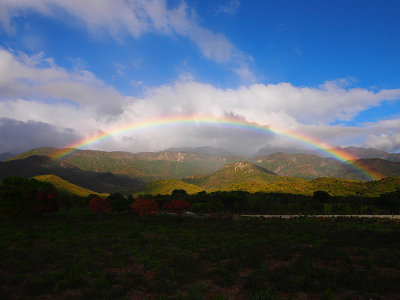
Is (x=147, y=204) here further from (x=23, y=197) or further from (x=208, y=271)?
(x=208, y=271)

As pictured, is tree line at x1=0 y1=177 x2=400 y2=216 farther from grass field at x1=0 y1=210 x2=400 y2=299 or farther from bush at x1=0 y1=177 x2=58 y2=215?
grass field at x1=0 y1=210 x2=400 y2=299

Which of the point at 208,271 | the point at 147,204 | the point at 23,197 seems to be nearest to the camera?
the point at 208,271

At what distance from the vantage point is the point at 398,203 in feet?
291

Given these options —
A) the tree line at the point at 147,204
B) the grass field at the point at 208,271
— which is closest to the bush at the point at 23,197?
the tree line at the point at 147,204

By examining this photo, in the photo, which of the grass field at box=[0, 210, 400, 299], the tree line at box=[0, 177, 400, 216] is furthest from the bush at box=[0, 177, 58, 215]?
the grass field at box=[0, 210, 400, 299]

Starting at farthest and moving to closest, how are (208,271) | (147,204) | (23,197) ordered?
(147,204)
(23,197)
(208,271)

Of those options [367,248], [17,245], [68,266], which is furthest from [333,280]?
[17,245]

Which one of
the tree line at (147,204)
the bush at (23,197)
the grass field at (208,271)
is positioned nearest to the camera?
the grass field at (208,271)

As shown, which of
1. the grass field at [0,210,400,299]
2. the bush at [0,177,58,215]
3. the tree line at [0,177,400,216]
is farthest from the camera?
the tree line at [0,177,400,216]

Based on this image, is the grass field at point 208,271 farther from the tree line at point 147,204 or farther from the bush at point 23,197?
the tree line at point 147,204

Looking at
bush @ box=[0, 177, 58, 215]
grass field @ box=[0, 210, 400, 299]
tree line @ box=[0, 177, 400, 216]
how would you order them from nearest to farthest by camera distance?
grass field @ box=[0, 210, 400, 299] < bush @ box=[0, 177, 58, 215] < tree line @ box=[0, 177, 400, 216]

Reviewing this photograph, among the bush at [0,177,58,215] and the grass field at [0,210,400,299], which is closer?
the grass field at [0,210,400,299]

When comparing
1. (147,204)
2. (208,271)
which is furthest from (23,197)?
(208,271)

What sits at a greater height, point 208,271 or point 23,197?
point 23,197
